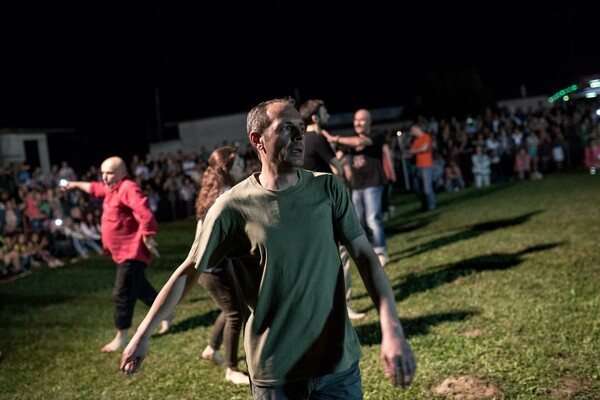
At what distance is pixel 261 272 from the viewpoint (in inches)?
103

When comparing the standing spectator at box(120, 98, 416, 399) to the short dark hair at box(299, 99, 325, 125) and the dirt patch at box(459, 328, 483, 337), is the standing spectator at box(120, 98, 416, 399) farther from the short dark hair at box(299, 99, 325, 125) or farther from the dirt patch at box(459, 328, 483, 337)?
the short dark hair at box(299, 99, 325, 125)

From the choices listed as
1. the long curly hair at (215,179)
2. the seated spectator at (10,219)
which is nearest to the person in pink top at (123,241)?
the long curly hair at (215,179)

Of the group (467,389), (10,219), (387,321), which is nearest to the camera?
(387,321)

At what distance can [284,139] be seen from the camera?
263 centimetres

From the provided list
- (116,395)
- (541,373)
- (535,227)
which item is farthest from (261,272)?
Answer: (535,227)

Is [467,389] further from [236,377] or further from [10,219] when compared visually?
[10,219]

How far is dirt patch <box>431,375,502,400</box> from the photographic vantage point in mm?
4227

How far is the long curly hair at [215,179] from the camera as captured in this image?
512 cm

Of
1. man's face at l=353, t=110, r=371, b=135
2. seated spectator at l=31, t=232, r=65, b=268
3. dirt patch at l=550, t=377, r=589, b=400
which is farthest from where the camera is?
seated spectator at l=31, t=232, r=65, b=268

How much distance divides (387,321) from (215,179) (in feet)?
9.90

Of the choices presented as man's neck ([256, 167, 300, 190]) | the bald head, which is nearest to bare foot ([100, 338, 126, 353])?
the bald head

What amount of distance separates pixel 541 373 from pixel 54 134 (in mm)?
28872

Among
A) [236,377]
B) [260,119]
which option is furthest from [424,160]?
[260,119]

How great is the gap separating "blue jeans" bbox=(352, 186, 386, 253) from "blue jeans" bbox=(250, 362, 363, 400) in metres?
5.40
